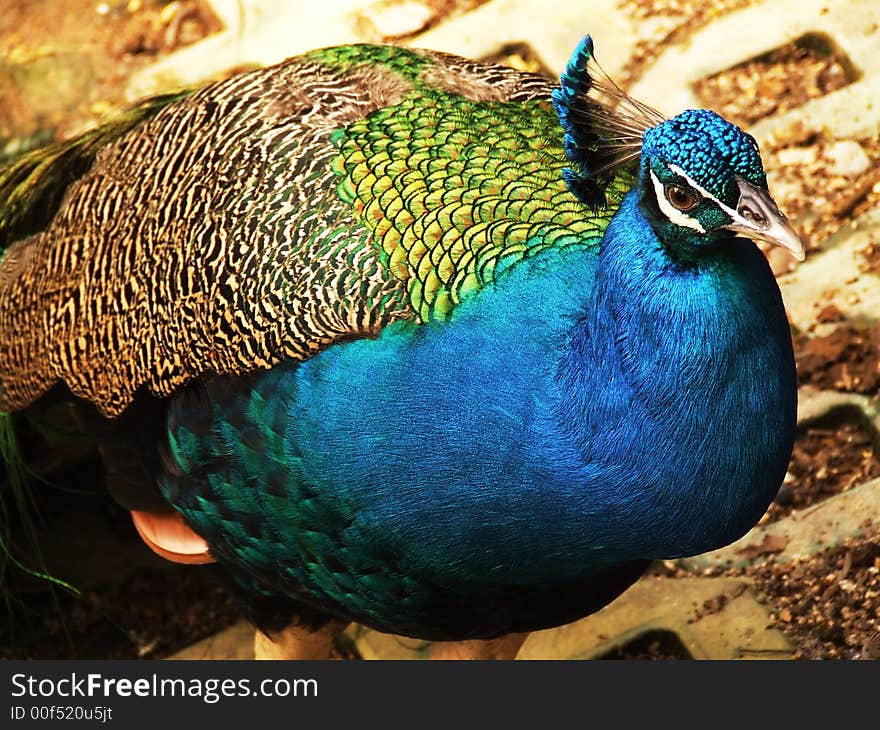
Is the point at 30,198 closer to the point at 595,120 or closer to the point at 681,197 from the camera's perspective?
the point at 595,120

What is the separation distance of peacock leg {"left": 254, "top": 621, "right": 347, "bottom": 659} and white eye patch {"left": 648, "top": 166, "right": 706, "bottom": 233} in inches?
52.3

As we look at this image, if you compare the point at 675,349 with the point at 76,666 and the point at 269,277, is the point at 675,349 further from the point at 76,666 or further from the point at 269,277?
the point at 76,666

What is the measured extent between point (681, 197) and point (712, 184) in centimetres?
5

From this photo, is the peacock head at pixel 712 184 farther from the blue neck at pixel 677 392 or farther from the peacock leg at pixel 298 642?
the peacock leg at pixel 298 642

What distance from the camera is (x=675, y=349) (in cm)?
200

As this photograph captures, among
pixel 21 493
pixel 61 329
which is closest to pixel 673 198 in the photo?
pixel 61 329

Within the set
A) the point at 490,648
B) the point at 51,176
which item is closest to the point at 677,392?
the point at 490,648

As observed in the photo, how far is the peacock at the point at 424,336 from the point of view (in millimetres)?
2018

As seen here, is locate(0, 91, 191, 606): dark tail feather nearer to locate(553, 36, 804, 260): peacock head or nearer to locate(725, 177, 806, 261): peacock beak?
locate(553, 36, 804, 260): peacock head

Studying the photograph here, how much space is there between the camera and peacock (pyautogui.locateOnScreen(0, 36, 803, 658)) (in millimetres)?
2018

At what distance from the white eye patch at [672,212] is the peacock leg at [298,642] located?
4.36 ft

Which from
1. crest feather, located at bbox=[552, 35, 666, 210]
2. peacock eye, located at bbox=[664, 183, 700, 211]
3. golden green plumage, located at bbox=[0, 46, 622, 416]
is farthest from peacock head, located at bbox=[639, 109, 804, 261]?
golden green plumage, located at bbox=[0, 46, 622, 416]

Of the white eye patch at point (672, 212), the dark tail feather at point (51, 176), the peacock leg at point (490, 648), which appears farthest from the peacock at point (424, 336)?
the peacock leg at point (490, 648)

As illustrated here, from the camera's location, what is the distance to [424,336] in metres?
2.25
